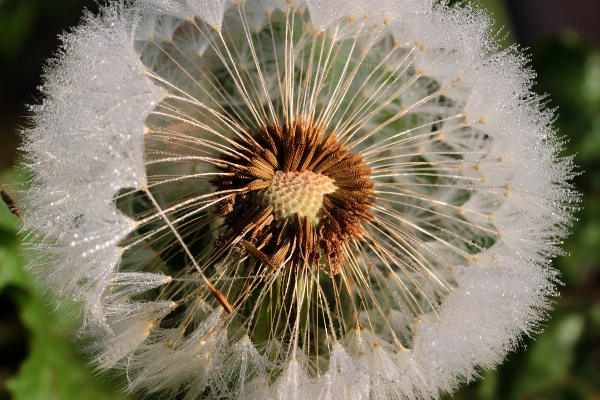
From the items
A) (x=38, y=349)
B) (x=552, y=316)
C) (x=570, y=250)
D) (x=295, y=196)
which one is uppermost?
(x=570, y=250)

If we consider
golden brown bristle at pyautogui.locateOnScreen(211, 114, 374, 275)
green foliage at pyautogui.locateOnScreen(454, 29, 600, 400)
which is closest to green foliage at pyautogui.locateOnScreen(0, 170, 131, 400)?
golden brown bristle at pyautogui.locateOnScreen(211, 114, 374, 275)

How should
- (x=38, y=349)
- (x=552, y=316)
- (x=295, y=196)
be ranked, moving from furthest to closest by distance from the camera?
(x=552, y=316) < (x=38, y=349) < (x=295, y=196)

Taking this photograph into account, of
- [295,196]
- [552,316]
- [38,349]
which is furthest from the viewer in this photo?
[552,316]

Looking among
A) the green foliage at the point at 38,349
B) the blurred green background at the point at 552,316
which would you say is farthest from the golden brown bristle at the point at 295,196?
the green foliage at the point at 38,349

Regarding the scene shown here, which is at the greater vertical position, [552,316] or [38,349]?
[552,316]

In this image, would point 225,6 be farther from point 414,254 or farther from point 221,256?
point 414,254

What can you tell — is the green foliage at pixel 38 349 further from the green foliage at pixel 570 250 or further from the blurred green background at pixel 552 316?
the green foliage at pixel 570 250

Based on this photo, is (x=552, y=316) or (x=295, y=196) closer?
(x=295, y=196)

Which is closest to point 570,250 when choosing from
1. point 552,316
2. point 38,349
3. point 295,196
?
point 552,316

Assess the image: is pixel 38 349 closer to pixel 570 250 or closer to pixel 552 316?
pixel 552 316

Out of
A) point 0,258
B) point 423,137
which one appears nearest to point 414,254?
point 423,137

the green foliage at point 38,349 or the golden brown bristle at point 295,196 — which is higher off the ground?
the golden brown bristle at point 295,196
